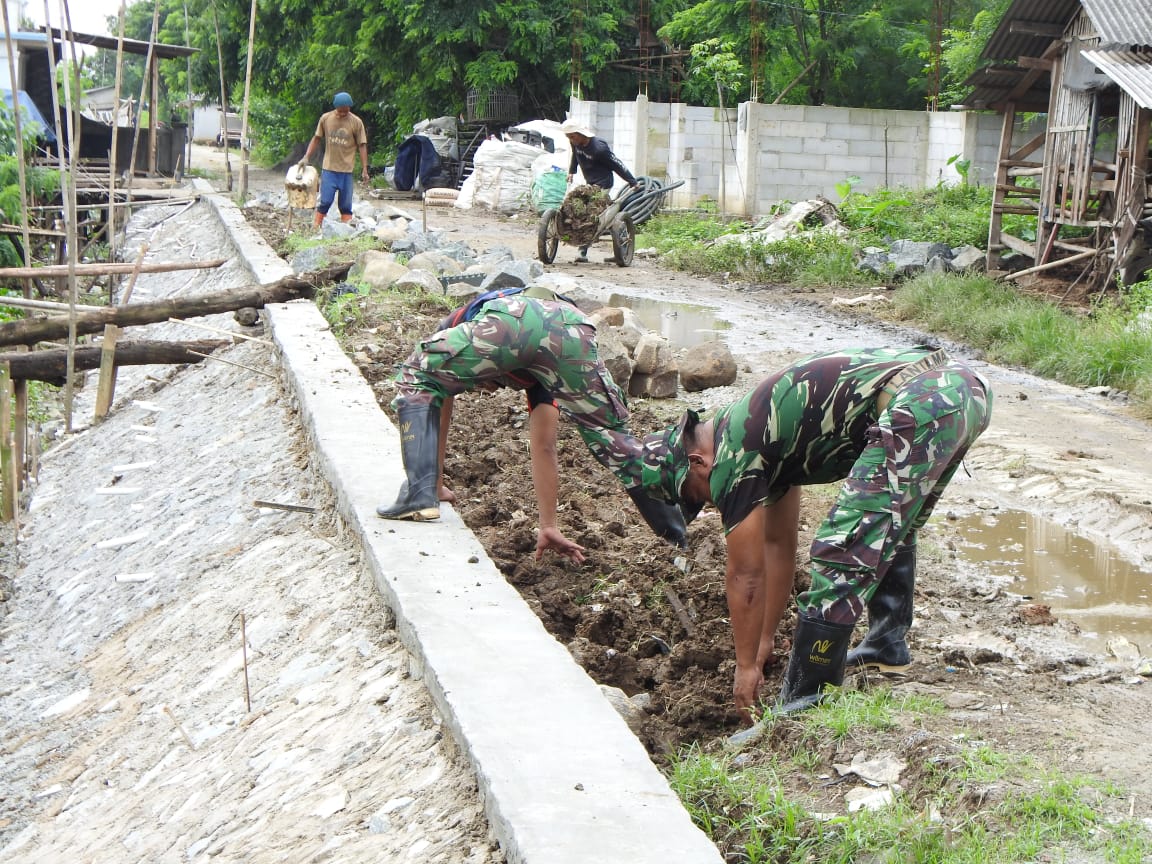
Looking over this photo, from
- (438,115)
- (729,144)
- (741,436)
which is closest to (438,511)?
(741,436)

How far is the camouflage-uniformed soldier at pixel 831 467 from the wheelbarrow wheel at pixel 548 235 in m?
11.6

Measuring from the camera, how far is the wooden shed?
11.7 m

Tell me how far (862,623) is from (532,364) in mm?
1449

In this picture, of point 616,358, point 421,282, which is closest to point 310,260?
point 421,282

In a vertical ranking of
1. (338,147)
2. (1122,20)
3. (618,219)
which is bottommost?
(618,219)

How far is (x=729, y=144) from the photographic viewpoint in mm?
22453

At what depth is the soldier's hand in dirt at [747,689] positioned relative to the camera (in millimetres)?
3477

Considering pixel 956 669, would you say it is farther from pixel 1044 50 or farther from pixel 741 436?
pixel 1044 50

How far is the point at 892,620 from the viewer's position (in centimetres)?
373

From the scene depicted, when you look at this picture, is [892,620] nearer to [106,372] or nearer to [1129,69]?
[106,372]

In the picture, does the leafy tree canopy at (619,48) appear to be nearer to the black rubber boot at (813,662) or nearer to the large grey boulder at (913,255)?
the large grey boulder at (913,255)

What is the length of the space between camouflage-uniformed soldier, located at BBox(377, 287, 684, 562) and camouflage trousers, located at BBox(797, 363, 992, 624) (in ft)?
3.14

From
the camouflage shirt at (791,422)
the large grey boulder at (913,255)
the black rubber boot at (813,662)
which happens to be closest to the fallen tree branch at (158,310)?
the camouflage shirt at (791,422)

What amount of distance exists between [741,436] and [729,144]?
19981 mm
